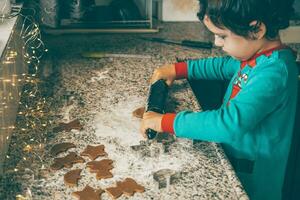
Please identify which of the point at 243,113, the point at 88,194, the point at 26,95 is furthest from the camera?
the point at 26,95

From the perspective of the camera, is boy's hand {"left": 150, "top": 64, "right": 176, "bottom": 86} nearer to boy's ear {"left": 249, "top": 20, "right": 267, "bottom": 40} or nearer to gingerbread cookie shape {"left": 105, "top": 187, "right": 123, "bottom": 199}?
boy's ear {"left": 249, "top": 20, "right": 267, "bottom": 40}

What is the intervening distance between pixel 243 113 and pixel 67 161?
0.39m

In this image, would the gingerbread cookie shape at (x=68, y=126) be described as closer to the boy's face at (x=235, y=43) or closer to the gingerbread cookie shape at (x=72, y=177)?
the gingerbread cookie shape at (x=72, y=177)

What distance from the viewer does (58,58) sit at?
1505 mm

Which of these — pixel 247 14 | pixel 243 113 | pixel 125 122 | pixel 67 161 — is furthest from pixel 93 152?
pixel 247 14

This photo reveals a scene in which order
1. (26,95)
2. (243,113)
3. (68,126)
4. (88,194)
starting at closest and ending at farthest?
(88,194) → (243,113) → (68,126) → (26,95)

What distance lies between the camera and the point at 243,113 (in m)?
0.97

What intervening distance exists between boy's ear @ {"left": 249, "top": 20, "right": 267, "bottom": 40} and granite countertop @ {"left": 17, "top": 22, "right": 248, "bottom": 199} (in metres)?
0.26

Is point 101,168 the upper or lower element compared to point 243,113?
lower

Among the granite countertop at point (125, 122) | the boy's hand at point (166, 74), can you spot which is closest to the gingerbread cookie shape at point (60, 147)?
the granite countertop at point (125, 122)

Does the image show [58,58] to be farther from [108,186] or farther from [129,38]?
[108,186]

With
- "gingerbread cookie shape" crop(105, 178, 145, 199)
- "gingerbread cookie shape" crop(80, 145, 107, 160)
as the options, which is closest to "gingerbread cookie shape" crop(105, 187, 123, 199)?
"gingerbread cookie shape" crop(105, 178, 145, 199)

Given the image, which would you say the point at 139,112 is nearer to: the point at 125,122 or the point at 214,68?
the point at 125,122

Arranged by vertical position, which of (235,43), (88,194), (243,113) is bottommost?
(88,194)
